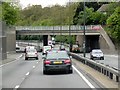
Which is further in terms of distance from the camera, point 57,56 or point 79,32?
point 79,32

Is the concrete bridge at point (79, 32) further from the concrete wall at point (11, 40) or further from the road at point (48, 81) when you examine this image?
the road at point (48, 81)

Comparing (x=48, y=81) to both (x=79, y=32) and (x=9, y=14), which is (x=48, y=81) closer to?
(x=9, y=14)

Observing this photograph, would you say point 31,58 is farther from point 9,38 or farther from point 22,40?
point 22,40

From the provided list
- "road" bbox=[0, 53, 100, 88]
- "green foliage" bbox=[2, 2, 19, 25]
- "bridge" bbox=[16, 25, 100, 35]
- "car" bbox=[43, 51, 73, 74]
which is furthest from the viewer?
"bridge" bbox=[16, 25, 100, 35]

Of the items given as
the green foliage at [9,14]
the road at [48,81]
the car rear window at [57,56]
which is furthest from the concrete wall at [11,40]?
the road at [48,81]

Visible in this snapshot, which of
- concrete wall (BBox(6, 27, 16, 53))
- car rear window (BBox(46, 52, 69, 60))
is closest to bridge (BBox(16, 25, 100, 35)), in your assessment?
concrete wall (BBox(6, 27, 16, 53))

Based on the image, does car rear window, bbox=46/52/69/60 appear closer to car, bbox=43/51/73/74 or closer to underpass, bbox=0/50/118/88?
car, bbox=43/51/73/74

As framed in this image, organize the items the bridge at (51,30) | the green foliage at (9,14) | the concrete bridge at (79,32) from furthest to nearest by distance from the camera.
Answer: the bridge at (51,30) < the concrete bridge at (79,32) < the green foliage at (9,14)

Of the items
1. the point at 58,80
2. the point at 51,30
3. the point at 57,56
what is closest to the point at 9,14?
the point at 51,30

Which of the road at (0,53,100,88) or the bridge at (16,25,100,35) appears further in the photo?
the bridge at (16,25,100,35)

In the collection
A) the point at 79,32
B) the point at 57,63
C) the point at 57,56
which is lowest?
the point at 57,63

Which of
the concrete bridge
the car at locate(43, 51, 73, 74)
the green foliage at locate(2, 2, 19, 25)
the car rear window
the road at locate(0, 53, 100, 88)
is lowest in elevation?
the road at locate(0, 53, 100, 88)

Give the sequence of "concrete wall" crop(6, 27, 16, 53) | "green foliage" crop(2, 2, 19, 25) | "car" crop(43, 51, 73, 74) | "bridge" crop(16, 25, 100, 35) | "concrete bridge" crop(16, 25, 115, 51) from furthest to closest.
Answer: "bridge" crop(16, 25, 100, 35) < "concrete bridge" crop(16, 25, 115, 51) < "concrete wall" crop(6, 27, 16, 53) < "green foliage" crop(2, 2, 19, 25) < "car" crop(43, 51, 73, 74)

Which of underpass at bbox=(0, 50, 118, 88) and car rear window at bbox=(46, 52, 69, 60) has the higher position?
car rear window at bbox=(46, 52, 69, 60)
